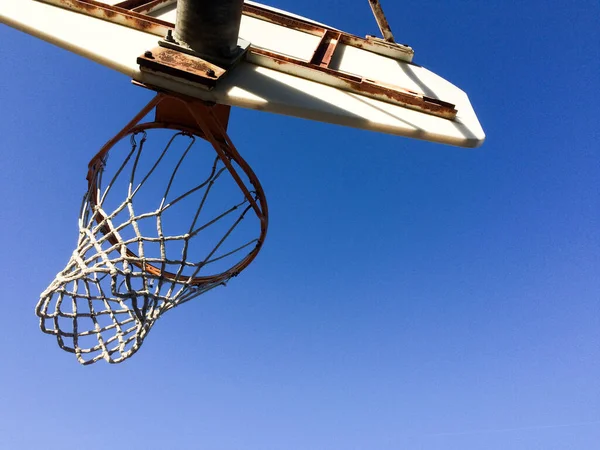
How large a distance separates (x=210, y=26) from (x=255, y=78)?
0.34 metres

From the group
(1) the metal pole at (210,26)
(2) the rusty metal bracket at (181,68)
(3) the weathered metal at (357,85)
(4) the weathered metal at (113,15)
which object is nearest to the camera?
(2) the rusty metal bracket at (181,68)

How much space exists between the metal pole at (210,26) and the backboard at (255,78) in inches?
3.9

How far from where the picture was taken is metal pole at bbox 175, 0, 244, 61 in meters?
2.42

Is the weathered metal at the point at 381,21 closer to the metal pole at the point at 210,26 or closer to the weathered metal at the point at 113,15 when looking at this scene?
the metal pole at the point at 210,26

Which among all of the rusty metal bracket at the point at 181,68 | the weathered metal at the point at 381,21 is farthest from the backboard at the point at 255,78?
the weathered metal at the point at 381,21

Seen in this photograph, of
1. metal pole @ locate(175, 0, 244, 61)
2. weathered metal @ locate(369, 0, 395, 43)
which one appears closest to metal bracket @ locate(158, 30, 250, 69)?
metal pole @ locate(175, 0, 244, 61)

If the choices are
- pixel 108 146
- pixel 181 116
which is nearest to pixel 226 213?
pixel 181 116

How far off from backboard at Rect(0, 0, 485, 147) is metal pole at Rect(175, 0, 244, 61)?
0.32 feet

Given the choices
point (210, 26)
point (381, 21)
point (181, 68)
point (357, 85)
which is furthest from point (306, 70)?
point (381, 21)

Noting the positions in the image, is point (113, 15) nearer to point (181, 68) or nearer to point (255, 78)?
point (181, 68)

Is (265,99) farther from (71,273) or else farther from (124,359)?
(124,359)

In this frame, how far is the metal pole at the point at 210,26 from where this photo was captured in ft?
7.95

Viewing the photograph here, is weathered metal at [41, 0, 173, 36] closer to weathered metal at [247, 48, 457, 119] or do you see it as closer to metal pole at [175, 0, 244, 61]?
metal pole at [175, 0, 244, 61]

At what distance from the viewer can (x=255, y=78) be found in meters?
2.52
